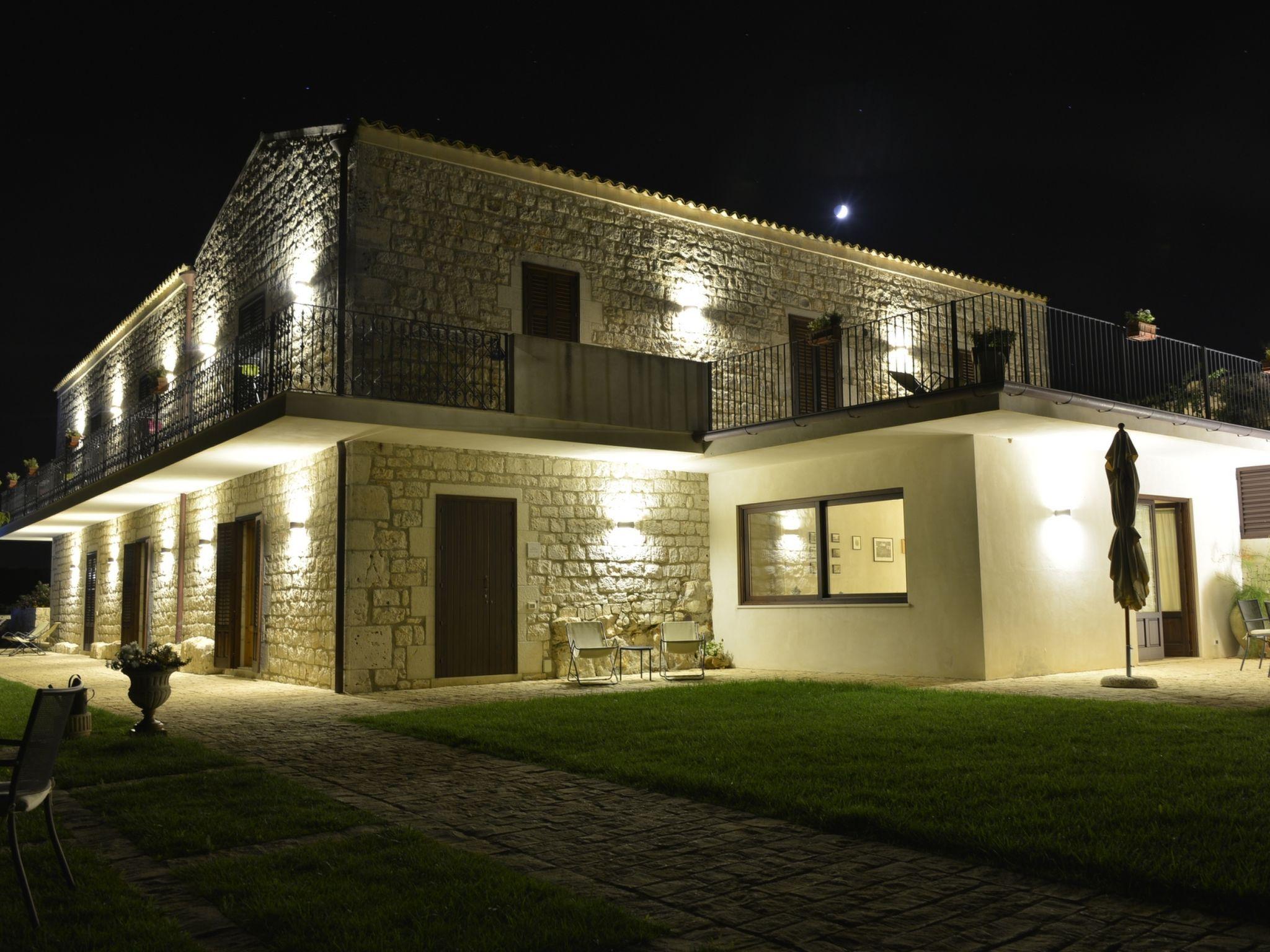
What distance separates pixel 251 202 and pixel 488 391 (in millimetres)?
4885

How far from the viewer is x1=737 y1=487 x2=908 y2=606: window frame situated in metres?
11.2

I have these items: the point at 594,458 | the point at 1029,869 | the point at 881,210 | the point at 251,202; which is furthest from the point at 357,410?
the point at 881,210

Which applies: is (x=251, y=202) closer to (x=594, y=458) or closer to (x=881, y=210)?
(x=594, y=458)

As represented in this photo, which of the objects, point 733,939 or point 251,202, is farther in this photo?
point 251,202

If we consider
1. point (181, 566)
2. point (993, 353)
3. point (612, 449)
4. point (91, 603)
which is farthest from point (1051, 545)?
point (91, 603)

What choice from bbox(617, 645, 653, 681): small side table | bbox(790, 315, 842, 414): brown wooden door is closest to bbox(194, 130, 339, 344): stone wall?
bbox(617, 645, 653, 681): small side table

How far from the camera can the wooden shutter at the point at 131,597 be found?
55.0 ft

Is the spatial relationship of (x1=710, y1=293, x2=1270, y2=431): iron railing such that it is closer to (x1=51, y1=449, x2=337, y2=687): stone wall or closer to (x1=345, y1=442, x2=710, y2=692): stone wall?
(x1=345, y1=442, x2=710, y2=692): stone wall

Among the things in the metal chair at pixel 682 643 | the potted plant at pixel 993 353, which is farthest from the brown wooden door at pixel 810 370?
the potted plant at pixel 993 353

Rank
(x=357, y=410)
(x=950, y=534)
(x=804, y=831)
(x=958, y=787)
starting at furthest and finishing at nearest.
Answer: (x=950, y=534)
(x=357, y=410)
(x=958, y=787)
(x=804, y=831)

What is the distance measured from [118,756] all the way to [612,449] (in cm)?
607

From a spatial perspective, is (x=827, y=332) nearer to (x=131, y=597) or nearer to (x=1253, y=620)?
(x=1253, y=620)

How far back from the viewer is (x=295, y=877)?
3629 mm

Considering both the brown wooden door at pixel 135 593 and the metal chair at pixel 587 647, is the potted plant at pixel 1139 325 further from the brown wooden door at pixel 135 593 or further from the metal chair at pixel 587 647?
the brown wooden door at pixel 135 593
